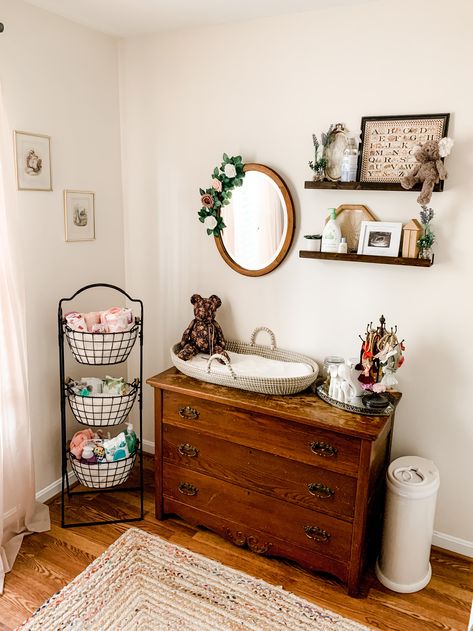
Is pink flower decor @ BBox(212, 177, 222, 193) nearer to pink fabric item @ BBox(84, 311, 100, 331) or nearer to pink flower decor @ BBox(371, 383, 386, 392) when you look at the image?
pink fabric item @ BBox(84, 311, 100, 331)

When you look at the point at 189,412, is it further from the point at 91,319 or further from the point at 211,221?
the point at 211,221

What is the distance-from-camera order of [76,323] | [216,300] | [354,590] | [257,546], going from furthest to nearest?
1. [216,300]
2. [76,323]
3. [257,546]
4. [354,590]

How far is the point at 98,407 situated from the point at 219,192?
1.24 meters

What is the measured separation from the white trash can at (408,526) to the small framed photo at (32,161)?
209cm

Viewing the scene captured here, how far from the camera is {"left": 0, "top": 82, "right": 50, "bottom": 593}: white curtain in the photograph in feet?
7.20

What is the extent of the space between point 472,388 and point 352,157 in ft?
3.78

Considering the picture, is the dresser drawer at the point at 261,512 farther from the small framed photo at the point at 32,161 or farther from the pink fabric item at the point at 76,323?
the small framed photo at the point at 32,161

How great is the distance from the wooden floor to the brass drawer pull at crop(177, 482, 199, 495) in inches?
7.8

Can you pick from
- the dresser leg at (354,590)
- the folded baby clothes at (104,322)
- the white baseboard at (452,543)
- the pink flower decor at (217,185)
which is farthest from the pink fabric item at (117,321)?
the white baseboard at (452,543)

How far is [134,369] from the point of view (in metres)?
3.21

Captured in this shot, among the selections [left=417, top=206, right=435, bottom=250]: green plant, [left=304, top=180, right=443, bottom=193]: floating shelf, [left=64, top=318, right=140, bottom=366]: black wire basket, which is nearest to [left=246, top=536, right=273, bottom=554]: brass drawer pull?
[left=64, top=318, right=140, bottom=366]: black wire basket

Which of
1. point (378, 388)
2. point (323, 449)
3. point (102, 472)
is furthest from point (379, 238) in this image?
point (102, 472)

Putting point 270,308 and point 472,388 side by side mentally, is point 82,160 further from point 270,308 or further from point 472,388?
point 472,388

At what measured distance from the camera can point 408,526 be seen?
2154 millimetres
